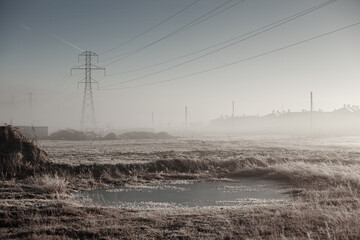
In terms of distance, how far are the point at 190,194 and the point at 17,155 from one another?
11.7 metres

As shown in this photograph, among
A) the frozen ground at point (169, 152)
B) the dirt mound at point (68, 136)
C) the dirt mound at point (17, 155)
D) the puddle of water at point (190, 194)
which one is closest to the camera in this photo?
the puddle of water at point (190, 194)

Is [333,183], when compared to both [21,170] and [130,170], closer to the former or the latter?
[130,170]

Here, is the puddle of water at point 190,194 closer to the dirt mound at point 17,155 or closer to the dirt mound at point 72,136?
the dirt mound at point 17,155

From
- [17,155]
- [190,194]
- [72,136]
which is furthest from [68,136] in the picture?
[190,194]

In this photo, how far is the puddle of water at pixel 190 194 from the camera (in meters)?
15.5

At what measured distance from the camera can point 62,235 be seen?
31.8ft

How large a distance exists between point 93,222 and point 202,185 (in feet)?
34.5

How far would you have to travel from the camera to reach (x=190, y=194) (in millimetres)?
17766

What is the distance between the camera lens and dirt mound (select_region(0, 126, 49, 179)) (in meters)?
21.4

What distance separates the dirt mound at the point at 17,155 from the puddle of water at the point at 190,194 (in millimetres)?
5989

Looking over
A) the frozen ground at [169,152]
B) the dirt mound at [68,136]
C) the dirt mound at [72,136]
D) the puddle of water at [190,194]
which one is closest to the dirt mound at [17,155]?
the frozen ground at [169,152]

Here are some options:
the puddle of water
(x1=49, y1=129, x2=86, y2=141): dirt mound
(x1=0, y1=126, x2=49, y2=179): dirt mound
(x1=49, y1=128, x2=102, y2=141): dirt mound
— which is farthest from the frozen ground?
(x1=49, y1=129, x2=86, y2=141): dirt mound

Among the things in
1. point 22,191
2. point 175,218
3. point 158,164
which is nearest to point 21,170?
point 22,191

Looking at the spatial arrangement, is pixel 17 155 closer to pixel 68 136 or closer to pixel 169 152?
pixel 169 152
